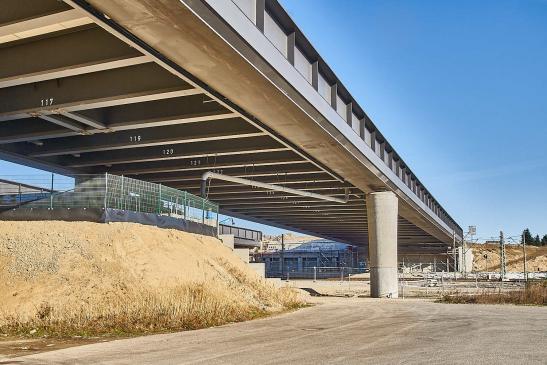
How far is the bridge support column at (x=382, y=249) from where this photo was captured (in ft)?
112

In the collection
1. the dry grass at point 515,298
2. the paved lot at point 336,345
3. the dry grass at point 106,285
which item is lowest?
the dry grass at point 515,298

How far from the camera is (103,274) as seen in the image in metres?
16.1

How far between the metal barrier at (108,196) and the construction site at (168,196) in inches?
2.7

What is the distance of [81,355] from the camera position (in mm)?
10109

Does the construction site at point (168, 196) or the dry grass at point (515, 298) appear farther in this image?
the dry grass at point (515, 298)

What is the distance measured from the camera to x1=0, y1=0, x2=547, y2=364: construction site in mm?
12086

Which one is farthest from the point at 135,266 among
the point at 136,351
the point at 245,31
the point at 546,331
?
the point at 546,331

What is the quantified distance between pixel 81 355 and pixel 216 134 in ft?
47.9

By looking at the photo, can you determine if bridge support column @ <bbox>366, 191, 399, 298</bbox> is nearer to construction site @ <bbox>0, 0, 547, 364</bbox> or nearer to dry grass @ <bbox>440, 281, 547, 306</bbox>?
construction site @ <bbox>0, 0, 547, 364</bbox>

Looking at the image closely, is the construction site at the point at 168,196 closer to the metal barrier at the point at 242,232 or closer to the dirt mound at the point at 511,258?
the metal barrier at the point at 242,232

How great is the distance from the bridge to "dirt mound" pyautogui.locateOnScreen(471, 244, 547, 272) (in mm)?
82310

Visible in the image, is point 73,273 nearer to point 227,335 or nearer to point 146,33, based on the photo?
point 227,335

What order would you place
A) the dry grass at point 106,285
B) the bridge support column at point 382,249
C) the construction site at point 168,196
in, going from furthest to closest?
1. the bridge support column at point 382,249
2. the dry grass at point 106,285
3. the construction site at point 168,196

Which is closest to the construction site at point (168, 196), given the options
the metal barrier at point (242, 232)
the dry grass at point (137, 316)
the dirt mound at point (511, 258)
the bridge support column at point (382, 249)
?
the dry grass at point (137, 316)
